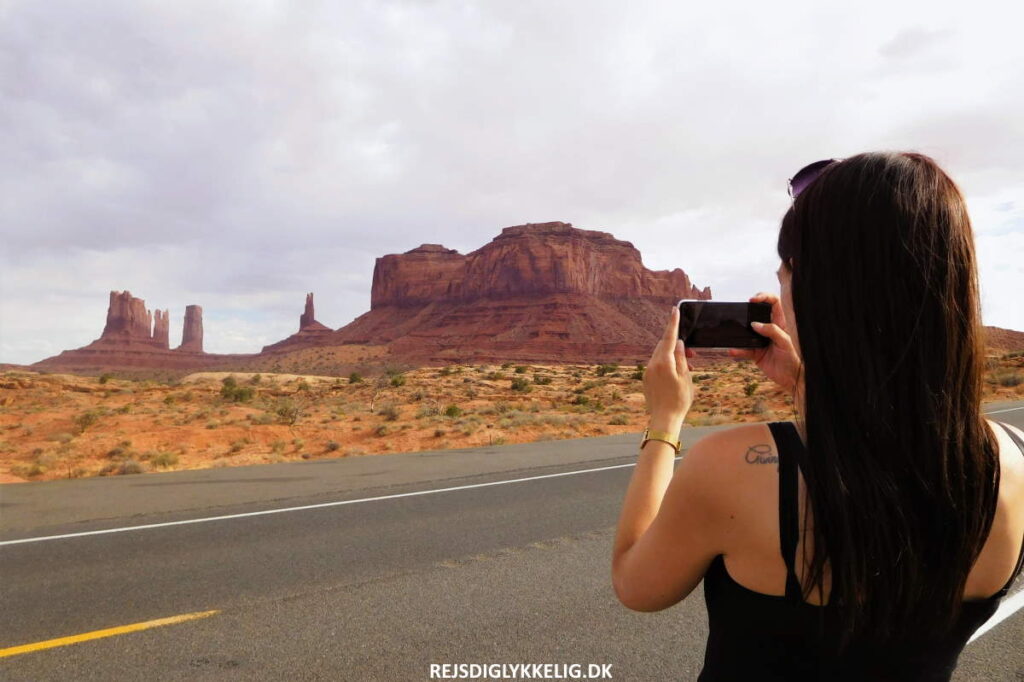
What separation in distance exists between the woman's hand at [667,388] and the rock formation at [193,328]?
165912mm

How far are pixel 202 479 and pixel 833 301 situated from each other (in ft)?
37.2

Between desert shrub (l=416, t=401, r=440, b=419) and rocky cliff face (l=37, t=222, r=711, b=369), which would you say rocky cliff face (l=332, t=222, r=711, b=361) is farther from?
desert shrub (l=416, t=401, r=440, b=419)

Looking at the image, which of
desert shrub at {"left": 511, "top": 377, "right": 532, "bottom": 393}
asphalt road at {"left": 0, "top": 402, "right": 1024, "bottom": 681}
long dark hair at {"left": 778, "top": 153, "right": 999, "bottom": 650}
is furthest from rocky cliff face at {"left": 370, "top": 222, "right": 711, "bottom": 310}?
long dark hair at {"left": 778, "top": 153, "right": 999, "bottom": 650}

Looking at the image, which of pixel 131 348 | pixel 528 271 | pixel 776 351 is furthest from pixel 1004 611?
pixel 131 348

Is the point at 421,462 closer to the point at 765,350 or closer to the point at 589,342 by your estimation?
the point at 765,350

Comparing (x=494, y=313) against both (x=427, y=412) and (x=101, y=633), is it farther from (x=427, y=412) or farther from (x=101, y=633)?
(x=101, y=633)

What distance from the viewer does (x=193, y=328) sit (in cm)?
15488

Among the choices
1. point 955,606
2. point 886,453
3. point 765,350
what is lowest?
point 955,606

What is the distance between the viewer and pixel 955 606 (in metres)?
1.17

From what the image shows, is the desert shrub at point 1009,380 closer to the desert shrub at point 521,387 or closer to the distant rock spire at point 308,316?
the desert shrub at point 521,387

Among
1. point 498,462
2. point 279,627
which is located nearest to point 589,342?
point 498,462

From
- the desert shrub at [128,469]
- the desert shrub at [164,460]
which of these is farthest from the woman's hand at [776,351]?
the desert shrub at [164,460]

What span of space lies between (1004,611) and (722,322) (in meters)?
4.54

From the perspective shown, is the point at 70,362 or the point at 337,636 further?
the point at 70,362
